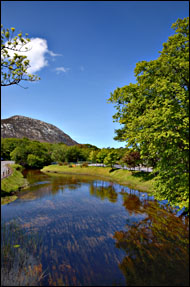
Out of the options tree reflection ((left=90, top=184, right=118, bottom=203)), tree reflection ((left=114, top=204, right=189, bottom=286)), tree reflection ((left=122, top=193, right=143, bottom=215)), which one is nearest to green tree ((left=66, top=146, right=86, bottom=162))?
tree reflection ((left=90, top=184, right=118, bottom=203))

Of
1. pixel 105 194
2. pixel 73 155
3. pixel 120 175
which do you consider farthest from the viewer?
pixel 73 155

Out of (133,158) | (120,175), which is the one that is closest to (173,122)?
(133,158)

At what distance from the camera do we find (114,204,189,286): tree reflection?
933cm

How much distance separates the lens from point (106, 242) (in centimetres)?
1337

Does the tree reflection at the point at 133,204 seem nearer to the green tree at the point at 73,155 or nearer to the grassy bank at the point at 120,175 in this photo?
the grassy bank at the point at 120,175

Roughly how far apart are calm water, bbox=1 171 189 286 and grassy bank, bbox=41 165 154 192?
5.28m

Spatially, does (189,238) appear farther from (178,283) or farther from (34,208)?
(34,208)

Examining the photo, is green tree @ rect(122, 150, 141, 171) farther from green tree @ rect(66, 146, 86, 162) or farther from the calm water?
green tree @ rect(66, 146, 86, 162)

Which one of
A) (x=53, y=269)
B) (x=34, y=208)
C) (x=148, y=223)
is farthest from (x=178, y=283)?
(x=34, y=208)

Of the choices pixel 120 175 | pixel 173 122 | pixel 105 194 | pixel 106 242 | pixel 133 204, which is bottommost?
pixel 105 194

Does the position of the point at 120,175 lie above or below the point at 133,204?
above

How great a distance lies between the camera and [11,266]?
9.79 m

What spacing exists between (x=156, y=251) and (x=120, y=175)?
37010 millimetres

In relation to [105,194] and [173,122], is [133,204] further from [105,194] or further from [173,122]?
[173,122]
